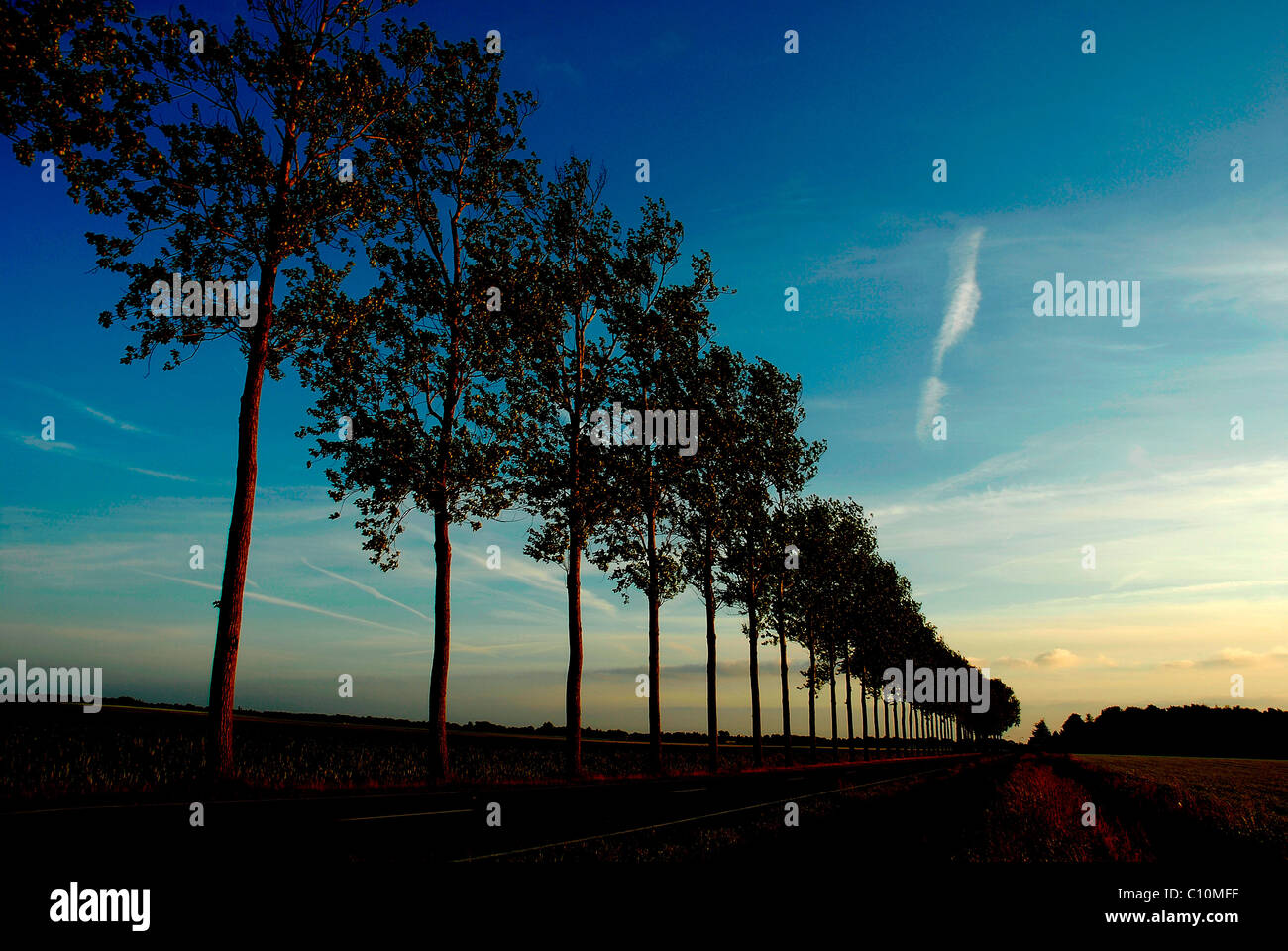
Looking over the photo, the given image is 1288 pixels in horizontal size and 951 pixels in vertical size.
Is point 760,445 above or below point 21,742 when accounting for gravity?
above

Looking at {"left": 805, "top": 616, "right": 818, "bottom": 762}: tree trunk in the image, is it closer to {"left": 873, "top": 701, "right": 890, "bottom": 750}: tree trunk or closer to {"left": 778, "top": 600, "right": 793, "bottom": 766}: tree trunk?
{"left": 778, "top": 600, "right": 793, "bottom": 766}: tree trunk

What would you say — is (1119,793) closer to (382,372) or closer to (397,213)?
(382,372)

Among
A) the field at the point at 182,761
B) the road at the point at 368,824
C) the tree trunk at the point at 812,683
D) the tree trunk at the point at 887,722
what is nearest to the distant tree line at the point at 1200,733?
the tree trunk at the point at 887,722

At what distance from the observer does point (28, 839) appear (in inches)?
351

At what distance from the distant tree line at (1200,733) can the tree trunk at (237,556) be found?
145 metres

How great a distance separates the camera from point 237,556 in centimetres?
1859

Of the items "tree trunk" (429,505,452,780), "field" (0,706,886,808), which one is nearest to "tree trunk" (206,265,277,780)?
"field" (0,706,886,808)

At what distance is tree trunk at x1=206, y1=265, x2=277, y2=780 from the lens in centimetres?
1756

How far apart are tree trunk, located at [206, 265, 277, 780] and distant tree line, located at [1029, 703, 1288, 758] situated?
14454 centimetres

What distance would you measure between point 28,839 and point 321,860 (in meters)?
3.69

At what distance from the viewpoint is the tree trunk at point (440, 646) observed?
23.8 meters

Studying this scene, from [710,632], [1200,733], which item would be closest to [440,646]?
[710,632]

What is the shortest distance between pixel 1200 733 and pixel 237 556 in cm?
18118
